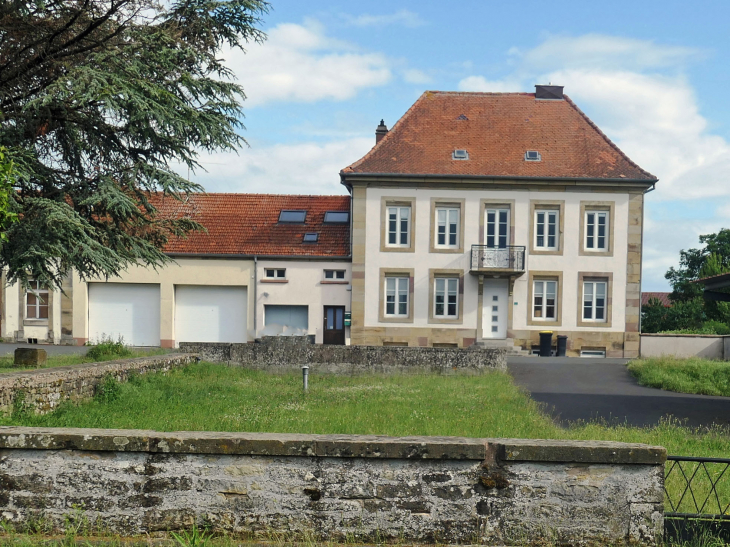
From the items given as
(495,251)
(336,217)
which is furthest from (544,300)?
(336,217)

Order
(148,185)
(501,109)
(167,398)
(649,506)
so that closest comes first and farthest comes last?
1. (649,506)
2. (167,398)
3. (148,185)
4. (501,109)

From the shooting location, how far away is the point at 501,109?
32719 millimetres

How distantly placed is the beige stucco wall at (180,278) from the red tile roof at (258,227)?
480 millimetres

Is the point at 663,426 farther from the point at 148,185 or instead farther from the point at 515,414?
the point at 148,185

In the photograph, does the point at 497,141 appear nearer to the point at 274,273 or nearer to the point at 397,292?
the point at 397,292

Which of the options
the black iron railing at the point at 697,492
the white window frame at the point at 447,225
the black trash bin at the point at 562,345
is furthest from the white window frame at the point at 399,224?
the black iron railing at the point at 697,492

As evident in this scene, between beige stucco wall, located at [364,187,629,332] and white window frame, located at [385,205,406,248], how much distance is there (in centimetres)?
33

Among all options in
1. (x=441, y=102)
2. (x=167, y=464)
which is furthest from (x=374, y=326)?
(x=167, y=464)

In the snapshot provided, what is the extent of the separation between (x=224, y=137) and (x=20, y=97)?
4394mm

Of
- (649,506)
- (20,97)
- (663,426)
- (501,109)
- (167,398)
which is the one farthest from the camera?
(501,109)

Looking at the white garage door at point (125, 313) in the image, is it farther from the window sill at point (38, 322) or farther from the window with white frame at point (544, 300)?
the window with white frame at point (544, 300)

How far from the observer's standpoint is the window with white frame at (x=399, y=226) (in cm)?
3012

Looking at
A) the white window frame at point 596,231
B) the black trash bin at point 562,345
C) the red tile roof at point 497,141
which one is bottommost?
the black trash bin at point 562,345

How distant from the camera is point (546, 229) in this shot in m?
30.1
